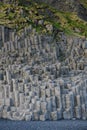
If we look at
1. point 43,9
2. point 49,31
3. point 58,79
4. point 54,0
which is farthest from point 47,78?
point 54,0

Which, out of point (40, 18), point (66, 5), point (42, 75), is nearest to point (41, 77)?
point (42, 75)

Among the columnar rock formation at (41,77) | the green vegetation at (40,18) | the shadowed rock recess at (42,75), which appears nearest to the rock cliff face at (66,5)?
the green vegetation at (40,18)

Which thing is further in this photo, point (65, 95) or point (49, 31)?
point (49, 31)

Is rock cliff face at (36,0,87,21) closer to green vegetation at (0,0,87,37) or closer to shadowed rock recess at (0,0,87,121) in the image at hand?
green vegetation at (0,0,87,37)

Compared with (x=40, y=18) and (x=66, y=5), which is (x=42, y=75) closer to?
(x=40, y=18)

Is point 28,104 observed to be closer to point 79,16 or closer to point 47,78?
point 47,78

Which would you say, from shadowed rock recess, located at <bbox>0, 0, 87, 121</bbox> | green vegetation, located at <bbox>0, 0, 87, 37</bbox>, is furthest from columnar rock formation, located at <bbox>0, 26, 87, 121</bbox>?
green vegetation, located at <bbox>0, 0, 87, 37</bbox>

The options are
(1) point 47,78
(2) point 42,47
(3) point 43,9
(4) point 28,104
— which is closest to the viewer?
(4) point 28,104
